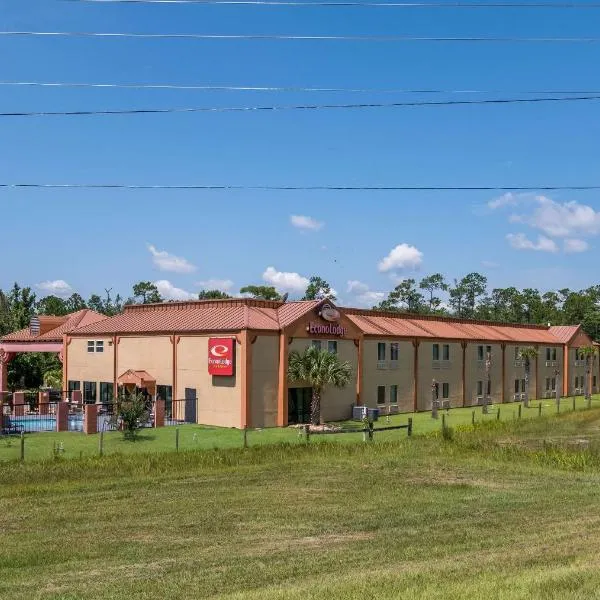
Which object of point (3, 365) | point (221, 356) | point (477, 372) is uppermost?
point (221, 356)

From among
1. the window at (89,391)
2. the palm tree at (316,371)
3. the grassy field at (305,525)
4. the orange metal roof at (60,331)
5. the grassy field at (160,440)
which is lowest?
the grassy field at (160,440)

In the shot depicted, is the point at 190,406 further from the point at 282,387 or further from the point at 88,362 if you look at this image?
the point at 88,362

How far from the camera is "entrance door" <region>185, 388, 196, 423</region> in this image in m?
44.4

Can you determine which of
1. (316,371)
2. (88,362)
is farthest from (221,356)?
(88,362)

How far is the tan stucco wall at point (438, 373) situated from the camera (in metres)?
56.1

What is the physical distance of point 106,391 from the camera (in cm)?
5138

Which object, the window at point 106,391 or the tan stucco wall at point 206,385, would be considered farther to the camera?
the window at point 106,391

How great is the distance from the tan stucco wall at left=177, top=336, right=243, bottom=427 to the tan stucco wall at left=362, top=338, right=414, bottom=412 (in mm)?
10637

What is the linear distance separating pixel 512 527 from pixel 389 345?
1435 inches

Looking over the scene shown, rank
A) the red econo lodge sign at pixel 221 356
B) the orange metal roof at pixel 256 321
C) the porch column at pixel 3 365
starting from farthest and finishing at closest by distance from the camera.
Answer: the porch column at pixel 3 365 → the orange metal roof at pixel 256 321 → the red econo lodge sign at pixel 221 356

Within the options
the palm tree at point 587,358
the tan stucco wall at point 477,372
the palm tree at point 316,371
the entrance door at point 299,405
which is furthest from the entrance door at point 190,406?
the palm tree at point 587,358

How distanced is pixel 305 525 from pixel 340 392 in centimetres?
3019

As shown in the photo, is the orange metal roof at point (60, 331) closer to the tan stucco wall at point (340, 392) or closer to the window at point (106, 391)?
the window at point (106, 391)

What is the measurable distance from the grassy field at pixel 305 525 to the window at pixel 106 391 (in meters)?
24.0
